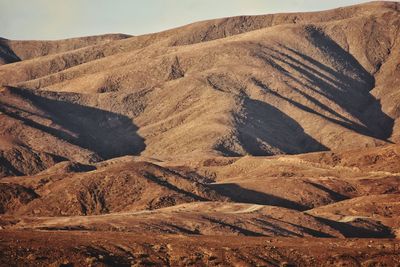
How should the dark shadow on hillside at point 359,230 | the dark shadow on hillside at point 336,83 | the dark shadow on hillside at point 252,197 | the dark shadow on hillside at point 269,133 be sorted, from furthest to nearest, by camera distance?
the dark shadow on hillside at point 336,83 → the dark shadow on hillside at point 269,133 → the dark shadow on hillside at point 252,197 → the dark shadow on hillside at point 359,230

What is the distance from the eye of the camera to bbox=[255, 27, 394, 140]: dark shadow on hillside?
153 m

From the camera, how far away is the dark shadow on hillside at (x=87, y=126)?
130875mm

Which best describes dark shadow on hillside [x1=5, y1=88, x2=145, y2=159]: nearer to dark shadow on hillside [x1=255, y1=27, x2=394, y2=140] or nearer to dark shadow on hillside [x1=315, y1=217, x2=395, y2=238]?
dark shadow on hillside [x1=255, y1=27, x2=394, y2=140]

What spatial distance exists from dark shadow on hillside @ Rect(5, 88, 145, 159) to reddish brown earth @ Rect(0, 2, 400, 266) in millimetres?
373

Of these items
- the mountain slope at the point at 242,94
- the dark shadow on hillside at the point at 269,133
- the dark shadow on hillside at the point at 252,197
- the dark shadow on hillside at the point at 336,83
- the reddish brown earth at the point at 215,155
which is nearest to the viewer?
the reddish brown earth at the point at 215,155

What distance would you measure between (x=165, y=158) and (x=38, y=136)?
20.0 m

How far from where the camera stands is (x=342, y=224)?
2399 inches

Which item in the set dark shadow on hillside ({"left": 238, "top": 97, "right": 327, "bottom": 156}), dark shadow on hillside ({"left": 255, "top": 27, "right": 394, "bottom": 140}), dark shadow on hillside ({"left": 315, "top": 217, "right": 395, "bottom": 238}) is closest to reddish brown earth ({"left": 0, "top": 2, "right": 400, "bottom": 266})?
dark shadow on hillside ({"left": 315, "top": 217, "right": 395, "bottom": 238})

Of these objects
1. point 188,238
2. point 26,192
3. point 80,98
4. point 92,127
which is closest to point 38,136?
point 92,127

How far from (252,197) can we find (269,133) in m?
58.1

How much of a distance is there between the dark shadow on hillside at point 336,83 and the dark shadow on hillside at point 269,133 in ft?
26.6

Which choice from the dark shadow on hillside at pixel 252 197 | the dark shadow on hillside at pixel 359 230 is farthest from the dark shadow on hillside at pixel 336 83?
the dark shadow on hillside at pixel 359 230

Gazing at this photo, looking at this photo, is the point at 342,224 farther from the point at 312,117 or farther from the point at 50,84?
the point at 50,84

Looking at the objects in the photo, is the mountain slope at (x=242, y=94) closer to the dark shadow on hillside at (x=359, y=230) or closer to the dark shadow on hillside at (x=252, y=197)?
the dark shadow on hillside at (x=252, y=197)
